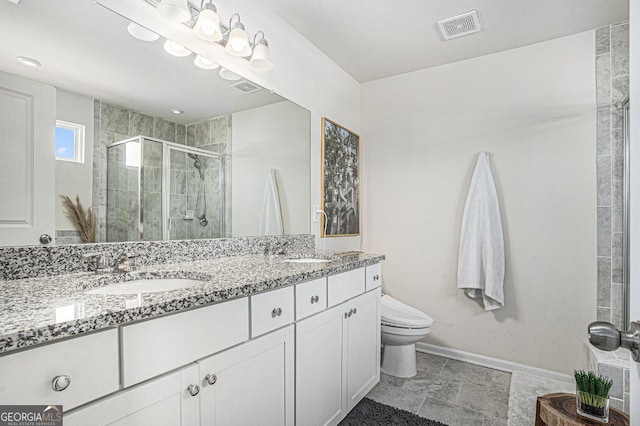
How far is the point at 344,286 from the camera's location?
1.84m

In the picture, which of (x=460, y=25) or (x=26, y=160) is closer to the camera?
(x=26, y=160)

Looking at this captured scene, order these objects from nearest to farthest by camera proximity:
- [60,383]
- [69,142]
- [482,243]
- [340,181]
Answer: [60,383]
[69,142]
[482,243]
[340,181]

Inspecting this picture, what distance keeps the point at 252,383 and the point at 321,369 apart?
48 cm

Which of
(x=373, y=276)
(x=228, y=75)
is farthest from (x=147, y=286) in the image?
(x=373, y=276)

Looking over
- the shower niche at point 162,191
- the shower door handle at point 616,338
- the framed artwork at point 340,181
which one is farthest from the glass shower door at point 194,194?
the shower door handle at point 616,338

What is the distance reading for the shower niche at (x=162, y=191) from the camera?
4.75 ft

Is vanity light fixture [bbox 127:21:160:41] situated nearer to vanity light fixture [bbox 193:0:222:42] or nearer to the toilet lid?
vanity light fixture [bbox 193:0:222:42]

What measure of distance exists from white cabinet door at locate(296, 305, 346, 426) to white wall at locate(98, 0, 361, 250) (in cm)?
104

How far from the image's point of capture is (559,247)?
248cm

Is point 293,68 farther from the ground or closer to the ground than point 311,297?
farther from the ground

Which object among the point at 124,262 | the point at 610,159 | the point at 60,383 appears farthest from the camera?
the point at 610,159

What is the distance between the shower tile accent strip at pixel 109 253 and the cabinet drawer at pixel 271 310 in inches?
24.0

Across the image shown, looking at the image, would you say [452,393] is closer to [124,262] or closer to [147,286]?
[147,286]

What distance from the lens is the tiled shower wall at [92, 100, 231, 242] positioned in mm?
1383
